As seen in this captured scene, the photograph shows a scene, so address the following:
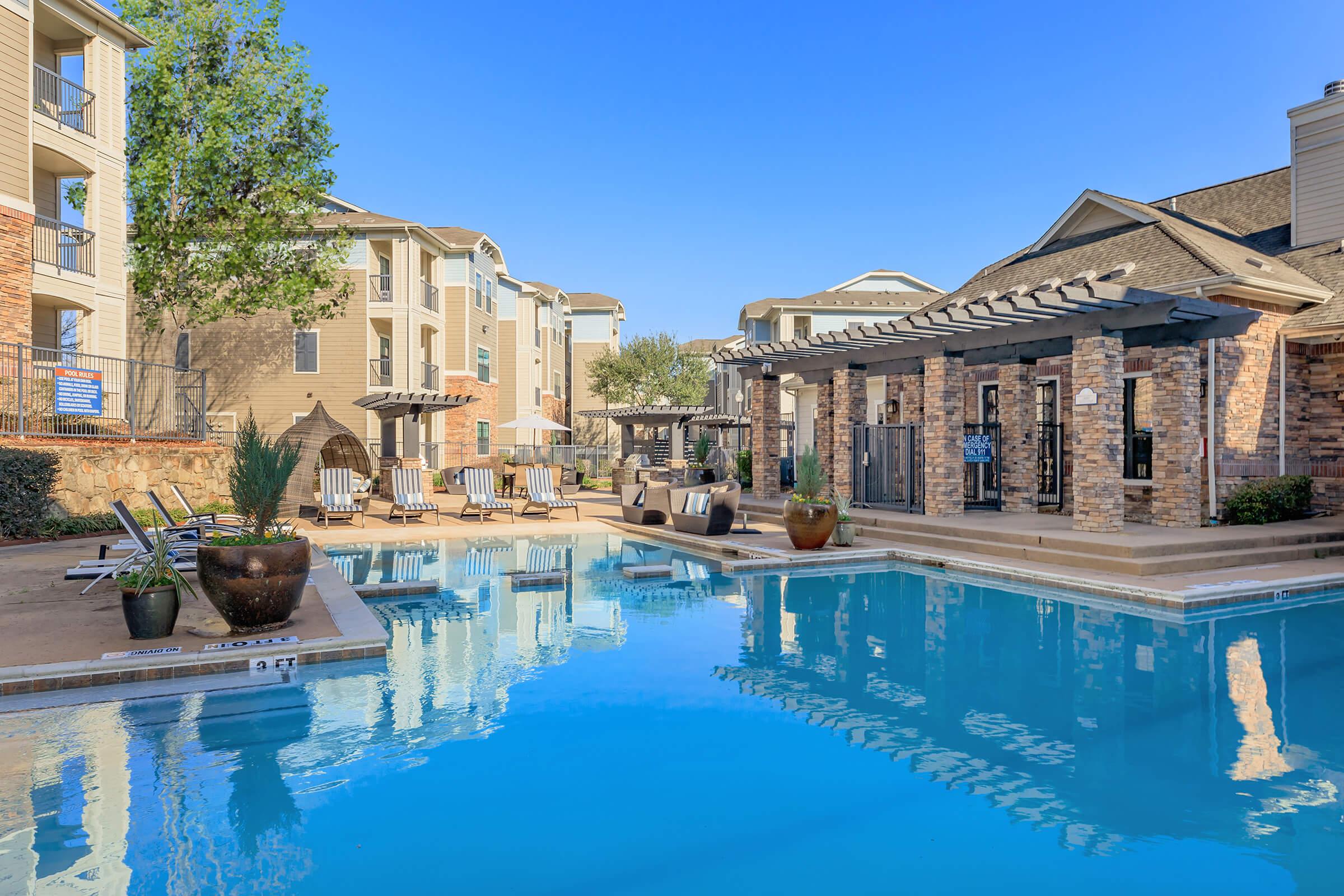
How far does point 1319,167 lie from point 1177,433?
7.36 metres

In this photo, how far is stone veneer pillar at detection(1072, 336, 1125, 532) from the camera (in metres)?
11.9

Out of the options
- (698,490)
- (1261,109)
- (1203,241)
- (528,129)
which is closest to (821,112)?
(528,129)

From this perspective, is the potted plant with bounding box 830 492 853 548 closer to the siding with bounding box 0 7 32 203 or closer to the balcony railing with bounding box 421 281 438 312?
the siding with bounding box 0 7 32 203

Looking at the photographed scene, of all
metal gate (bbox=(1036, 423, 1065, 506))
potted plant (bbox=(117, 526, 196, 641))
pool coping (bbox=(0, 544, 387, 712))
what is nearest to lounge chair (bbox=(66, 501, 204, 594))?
potted plant (bbox=(117, 526, 196, 641))

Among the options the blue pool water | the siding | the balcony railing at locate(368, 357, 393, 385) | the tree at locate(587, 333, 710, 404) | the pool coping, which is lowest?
the blue pool water

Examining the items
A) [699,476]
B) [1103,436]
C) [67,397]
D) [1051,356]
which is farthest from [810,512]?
[67,397]

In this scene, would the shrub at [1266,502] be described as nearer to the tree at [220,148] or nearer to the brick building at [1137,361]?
the brick building at [1137,361]

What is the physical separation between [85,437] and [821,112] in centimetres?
2196

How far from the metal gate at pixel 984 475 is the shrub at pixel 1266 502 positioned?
4.01 metres

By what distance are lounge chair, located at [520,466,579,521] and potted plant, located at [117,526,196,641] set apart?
1069 centimetres

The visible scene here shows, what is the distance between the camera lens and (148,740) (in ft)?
15.7

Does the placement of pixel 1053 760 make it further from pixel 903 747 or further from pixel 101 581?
pixel 101 581

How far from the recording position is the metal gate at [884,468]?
16.3m

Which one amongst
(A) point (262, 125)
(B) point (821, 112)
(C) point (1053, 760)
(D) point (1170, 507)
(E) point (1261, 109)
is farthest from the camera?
(B) point (821, 112)
